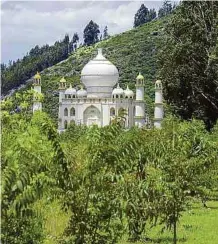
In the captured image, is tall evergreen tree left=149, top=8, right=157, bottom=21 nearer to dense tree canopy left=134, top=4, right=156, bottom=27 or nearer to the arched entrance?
dense tree canopy left=134, top=4, right=156, bottom=27

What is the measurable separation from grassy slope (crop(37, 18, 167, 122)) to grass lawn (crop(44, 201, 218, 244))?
6302 cm

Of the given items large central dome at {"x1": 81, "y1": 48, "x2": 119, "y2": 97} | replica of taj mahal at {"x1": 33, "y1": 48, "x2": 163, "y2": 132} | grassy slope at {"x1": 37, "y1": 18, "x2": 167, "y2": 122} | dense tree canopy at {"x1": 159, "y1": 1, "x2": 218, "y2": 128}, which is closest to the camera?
dense tree canopy at {"x1": 159, "y1": 1, "x2": 218, "y2": 128}

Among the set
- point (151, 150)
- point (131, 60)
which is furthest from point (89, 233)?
point (131, 60)

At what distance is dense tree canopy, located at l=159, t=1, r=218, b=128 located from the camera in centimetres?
3528

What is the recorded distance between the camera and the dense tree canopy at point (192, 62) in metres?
35.3

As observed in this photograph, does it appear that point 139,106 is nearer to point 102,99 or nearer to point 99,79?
point 102,99

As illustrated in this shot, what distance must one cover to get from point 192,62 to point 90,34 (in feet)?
350

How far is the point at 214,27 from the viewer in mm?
35125

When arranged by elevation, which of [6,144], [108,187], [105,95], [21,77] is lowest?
[108,187]

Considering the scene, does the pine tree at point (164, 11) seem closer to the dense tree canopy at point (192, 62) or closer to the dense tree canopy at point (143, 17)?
the dense tree canopy at point (143, 17)

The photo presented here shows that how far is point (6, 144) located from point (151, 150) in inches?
242

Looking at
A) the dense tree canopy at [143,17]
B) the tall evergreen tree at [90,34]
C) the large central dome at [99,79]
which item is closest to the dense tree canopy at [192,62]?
the large central dome at [99,79]

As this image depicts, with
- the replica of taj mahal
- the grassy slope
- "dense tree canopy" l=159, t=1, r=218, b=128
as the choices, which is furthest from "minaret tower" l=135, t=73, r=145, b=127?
"dense tree canopy" l=159, t=1, r=218, b=128

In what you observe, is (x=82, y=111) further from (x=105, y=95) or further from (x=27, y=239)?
(x=27, y=239)
